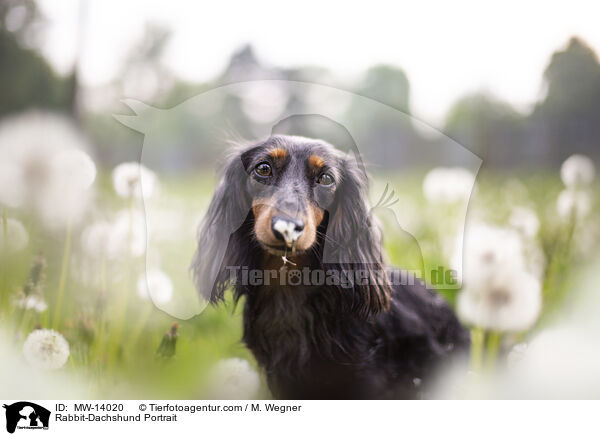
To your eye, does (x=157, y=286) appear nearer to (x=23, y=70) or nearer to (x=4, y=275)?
(x=4, y=275)

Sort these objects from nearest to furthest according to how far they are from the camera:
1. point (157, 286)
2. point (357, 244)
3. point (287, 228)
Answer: point (287, 228) → point (357, 244) → point (157, 286)

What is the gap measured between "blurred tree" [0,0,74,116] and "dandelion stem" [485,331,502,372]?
71.7 inches

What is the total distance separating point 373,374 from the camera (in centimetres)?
168

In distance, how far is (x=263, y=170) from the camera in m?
1.48

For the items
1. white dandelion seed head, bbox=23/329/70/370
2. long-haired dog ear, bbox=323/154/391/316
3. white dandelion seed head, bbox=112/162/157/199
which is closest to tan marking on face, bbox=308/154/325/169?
long-haired dog ear, bbox=323/154/391/316

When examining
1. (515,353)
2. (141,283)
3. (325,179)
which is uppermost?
(325,179)

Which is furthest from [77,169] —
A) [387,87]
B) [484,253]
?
[484,253]

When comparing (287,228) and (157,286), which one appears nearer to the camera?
(287,228)

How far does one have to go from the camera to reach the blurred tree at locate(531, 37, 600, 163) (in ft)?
6.06

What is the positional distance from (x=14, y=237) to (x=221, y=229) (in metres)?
→ 0.84

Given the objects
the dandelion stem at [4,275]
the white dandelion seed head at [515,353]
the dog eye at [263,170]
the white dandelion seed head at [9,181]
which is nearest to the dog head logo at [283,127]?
the dog eye at [263,170]

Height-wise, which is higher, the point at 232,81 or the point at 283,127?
the point at 232,81

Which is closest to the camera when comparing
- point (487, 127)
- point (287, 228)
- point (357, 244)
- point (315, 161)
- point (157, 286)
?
point (287, 228)
